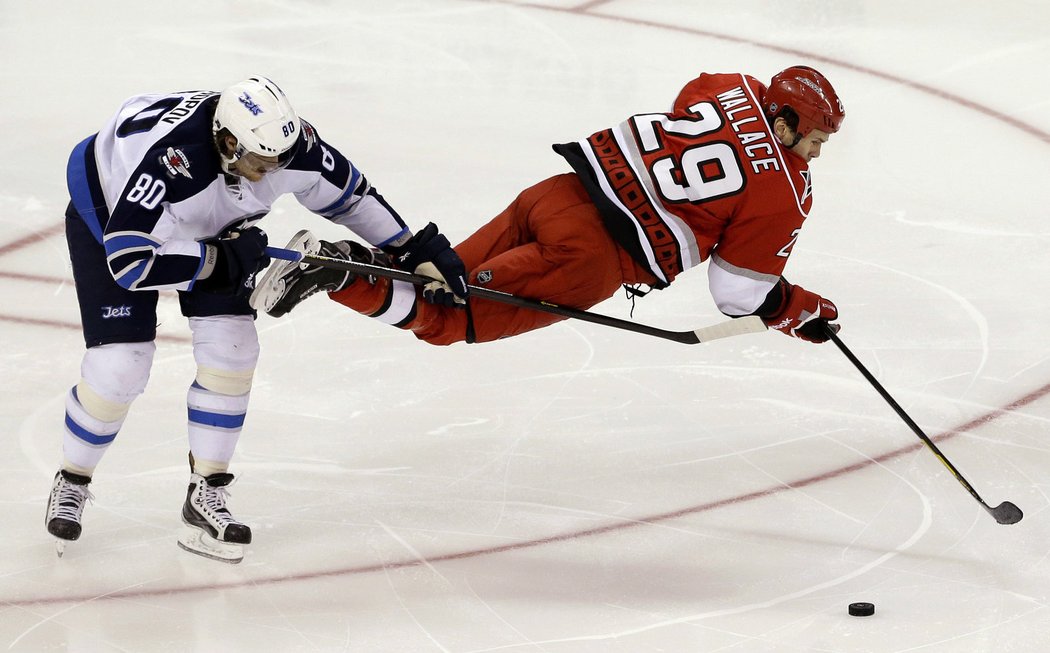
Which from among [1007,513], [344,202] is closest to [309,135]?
[344,202]

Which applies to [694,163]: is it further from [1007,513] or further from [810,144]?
[1007,513]

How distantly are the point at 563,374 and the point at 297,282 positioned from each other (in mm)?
1440

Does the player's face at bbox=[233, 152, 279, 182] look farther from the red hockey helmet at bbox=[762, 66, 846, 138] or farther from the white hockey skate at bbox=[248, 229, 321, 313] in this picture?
the red hockey helmet at bbox=[762, 66, 846, 138]

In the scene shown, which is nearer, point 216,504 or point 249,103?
point 249,103

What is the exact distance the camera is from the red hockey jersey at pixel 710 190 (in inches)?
143

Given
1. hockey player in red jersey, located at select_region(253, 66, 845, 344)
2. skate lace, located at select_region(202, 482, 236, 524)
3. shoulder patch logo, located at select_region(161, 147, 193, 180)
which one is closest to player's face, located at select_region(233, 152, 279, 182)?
shoulder patch logo, located at select_region(161, 147, 193, 180)

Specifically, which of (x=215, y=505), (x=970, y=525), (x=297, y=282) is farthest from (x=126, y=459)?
(x=970, y=525)

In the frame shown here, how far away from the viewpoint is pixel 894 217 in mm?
5598

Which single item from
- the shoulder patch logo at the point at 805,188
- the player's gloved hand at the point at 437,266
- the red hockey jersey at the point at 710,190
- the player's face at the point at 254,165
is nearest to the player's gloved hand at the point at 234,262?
the player's face at the point at 254,165

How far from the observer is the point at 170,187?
3254mm

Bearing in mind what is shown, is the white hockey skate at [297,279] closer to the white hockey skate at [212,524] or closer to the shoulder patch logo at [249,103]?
the shoulder patch logo at [249,103]

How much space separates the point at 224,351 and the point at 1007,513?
2098 millimetres

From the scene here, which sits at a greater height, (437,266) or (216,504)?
(437,266)

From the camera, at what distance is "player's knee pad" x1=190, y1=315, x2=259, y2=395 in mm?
3518
